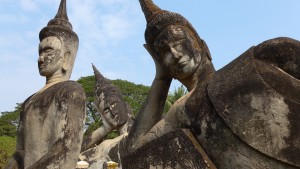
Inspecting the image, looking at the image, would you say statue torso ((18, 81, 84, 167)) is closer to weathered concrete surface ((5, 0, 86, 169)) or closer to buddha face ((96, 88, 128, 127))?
weathered concrete surface ((5, 0, 86, 169))

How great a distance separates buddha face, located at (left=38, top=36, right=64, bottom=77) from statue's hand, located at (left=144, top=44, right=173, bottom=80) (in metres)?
1.24

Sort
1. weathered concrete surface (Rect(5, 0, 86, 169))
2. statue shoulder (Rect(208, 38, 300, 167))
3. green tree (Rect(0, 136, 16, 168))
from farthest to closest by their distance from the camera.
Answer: green tree (Rect(0, 136, 16, 168)) → weathered concrete surface (Rect(5, 0, 86, 169)) → statue shoulder (Rect(208, 38, 300, 167))

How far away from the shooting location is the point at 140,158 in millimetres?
3551

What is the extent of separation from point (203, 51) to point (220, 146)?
106 cm

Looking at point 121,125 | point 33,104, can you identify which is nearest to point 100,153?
point 121,125

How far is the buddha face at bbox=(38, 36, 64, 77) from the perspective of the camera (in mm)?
5004

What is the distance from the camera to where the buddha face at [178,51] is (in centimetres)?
388

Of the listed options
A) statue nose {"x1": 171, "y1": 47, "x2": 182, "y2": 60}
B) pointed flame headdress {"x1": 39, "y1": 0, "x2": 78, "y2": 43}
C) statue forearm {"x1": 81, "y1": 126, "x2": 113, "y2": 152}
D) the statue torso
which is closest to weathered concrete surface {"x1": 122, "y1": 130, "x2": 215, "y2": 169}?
statue nose {"x1": 171, "y1": 47, "x2": 182, "y2": 60}

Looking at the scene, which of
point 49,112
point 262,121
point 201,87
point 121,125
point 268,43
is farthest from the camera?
point 121,125

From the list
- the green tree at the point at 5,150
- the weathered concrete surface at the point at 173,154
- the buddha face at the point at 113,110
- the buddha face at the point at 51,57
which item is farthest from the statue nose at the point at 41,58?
the green tree at the point at 5,150

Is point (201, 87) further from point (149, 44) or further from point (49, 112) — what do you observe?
point (49, 112)

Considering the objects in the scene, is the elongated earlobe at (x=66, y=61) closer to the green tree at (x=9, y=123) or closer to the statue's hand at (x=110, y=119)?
the statue's hand at (x=110, y=119)

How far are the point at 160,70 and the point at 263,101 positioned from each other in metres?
1.29

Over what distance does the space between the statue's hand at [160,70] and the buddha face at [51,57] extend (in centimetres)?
124
